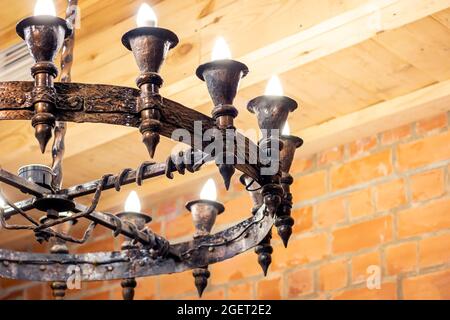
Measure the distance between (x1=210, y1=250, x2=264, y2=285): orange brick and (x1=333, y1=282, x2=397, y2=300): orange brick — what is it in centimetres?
38

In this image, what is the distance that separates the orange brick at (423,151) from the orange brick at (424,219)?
0.14 metres

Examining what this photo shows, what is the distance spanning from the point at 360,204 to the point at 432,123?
0.35m

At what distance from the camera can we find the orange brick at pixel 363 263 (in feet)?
9.74

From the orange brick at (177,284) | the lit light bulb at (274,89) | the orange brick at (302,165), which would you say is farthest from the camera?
the orange brick at (177,284)

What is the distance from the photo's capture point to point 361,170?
3105mm

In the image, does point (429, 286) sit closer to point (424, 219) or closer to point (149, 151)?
point (424, 219)

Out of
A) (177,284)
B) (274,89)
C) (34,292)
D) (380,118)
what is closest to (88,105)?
(274,89)

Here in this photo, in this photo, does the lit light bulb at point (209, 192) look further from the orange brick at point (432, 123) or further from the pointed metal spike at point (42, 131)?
the orange brick at point (432, 123)

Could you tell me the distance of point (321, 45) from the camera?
253 centimetres

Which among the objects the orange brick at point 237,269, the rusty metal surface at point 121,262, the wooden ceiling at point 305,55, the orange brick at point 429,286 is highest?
the wooden ceiling at point 305,55

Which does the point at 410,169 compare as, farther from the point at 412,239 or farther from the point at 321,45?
the point at 321,45

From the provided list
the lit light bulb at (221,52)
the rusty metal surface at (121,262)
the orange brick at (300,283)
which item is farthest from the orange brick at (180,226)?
the lit light bulb at (221,52)

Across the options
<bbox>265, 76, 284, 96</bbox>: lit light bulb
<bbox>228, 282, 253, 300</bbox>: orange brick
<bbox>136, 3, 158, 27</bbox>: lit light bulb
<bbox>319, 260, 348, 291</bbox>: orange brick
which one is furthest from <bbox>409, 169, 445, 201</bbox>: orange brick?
<bbox>136, 3, 158, 27</bbox>: lit light bulb

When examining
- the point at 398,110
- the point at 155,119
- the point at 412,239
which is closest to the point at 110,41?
the point at 398,110
